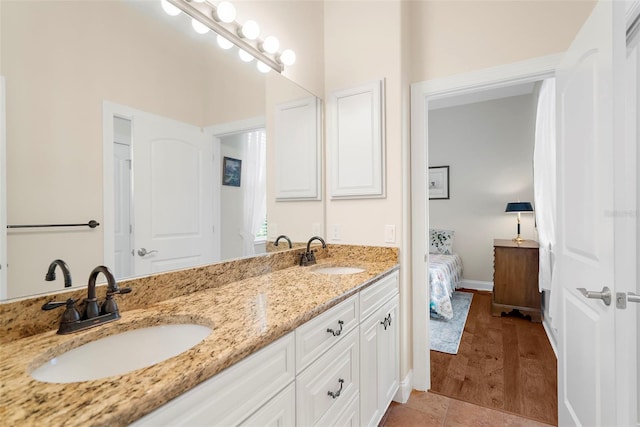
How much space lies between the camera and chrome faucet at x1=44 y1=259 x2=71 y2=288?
2.89ft

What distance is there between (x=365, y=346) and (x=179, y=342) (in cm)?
84

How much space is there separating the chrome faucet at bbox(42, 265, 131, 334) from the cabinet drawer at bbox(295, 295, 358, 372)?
0.57 meters

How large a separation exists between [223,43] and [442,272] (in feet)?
10.2

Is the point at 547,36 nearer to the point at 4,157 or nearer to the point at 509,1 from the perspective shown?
the point at 509,1

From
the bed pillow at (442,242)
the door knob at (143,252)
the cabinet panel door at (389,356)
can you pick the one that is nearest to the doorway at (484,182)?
the bed pillow at (442,242)

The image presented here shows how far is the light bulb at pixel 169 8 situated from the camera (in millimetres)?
1208

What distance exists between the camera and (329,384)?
1120 millimetres

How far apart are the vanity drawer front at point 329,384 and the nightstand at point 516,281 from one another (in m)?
2.82

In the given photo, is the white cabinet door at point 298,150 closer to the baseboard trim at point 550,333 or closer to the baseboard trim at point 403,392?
the baseboard trim at point 403,392

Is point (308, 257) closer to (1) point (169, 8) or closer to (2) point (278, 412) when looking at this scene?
(2) point (278, 412)

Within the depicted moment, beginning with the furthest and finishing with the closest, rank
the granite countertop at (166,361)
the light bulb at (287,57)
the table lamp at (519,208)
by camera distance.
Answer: the table lamp at (519,208) → the light bulb at (287,57) → the granite countertop at (166,361)

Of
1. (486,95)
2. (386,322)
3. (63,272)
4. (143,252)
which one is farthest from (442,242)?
(63,272)

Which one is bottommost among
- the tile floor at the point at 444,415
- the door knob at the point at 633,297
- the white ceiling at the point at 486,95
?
the tile floor at the point at 444,415

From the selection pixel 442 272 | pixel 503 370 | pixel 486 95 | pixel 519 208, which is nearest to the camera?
pixel 503 370
